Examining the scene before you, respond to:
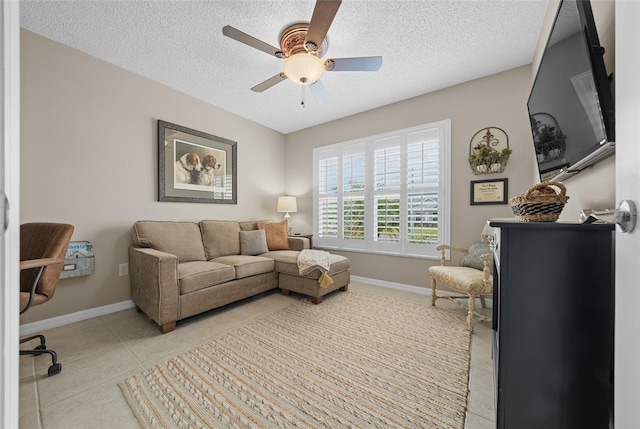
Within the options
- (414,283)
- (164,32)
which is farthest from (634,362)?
(164,32)

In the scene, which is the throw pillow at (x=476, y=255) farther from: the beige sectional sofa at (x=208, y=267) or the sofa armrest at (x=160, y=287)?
the sofa armrest at (x=160, y=287)

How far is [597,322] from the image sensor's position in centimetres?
88

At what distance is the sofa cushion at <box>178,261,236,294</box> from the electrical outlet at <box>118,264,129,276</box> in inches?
28.5

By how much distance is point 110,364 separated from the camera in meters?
1.59

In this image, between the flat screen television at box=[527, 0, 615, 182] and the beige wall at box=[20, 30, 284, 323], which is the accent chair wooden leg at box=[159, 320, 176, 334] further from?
the flat screen television at box=[527, 0, 615, 182]

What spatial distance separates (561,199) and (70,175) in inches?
137

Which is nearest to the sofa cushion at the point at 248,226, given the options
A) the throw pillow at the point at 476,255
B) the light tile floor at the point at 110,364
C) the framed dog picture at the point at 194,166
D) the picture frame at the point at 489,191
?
the framed dog picture at the point at 194,166

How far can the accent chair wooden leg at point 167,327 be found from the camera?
2004 millimetres

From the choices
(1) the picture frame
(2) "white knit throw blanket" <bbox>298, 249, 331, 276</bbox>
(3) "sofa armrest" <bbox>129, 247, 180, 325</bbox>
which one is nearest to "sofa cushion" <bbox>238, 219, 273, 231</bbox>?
(2) "white knit throw blanket" <bbox>298, 249, 331, 276</bbox>

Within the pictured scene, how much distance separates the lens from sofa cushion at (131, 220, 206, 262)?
2529 millimetres

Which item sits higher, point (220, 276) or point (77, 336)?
point (220, 276)

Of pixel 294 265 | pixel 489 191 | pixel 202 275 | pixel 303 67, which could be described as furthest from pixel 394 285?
pixel 303 67

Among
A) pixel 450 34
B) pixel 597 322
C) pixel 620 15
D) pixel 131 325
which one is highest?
pixel 450 34

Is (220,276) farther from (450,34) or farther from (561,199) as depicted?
(450,34)
